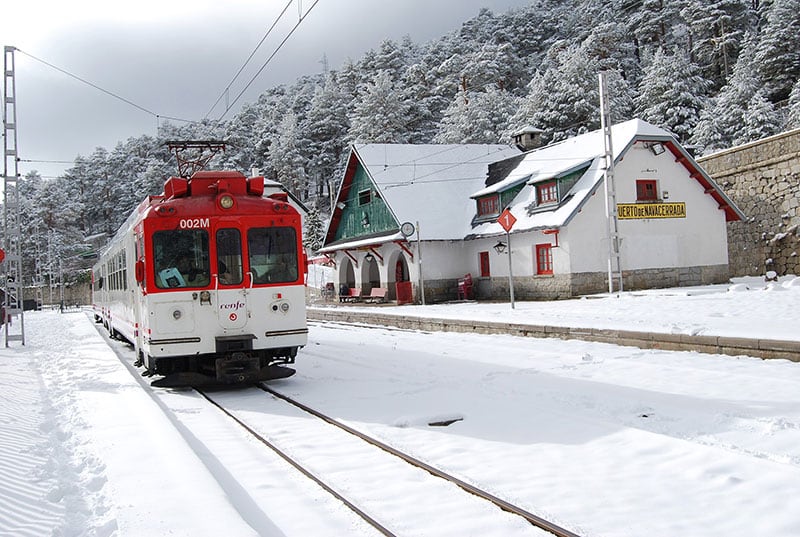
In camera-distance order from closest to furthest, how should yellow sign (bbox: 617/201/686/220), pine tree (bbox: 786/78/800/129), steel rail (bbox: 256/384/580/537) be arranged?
steel rail (bbox: 256/384/580/537) < yellow sign (bbox: 617/201/686/220) < pine tree (bbox: 786/78/800/129)

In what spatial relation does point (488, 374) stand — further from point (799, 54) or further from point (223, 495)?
point (799, 54)

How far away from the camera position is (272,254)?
10.4m

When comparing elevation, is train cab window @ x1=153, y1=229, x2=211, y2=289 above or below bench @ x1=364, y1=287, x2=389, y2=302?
above

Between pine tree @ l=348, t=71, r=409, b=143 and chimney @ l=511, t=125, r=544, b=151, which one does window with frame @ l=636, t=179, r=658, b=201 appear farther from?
pine tree @ l=348, t=71, r=409, b=143

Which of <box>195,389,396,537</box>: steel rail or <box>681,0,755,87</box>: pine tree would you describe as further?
<box>681,0,755,87</box>: pine tree

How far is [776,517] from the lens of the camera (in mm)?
4227

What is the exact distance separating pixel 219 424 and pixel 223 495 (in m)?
3.07

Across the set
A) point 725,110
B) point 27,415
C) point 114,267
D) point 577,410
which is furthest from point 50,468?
point 725,110

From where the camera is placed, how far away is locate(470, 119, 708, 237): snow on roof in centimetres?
2500

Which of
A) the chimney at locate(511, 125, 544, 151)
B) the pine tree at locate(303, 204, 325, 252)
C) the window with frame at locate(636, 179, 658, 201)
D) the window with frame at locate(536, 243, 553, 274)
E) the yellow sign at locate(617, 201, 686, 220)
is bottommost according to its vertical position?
the window with frame at locate(536, 243, 553, 274)

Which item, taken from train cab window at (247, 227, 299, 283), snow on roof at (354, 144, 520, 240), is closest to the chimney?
snow on roof at (354, 144, 520, 240)

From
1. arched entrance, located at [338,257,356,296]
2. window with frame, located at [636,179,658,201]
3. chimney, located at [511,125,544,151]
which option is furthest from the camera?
arched entrance, located at [338,257,356,296]

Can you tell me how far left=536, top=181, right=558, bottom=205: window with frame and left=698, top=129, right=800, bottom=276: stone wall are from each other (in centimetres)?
942

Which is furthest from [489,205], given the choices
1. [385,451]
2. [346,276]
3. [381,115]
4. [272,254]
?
[381,115]
